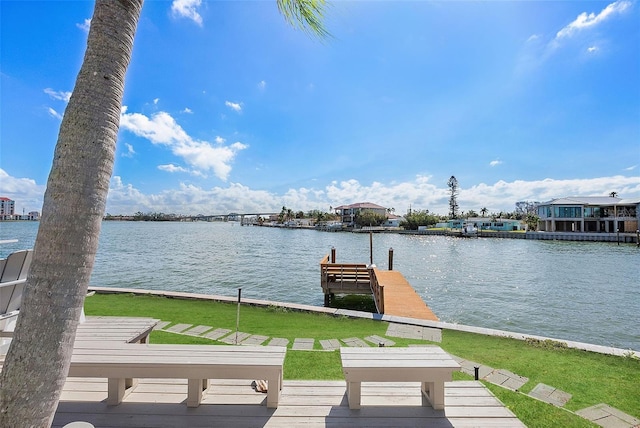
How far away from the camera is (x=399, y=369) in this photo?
2.65 meters

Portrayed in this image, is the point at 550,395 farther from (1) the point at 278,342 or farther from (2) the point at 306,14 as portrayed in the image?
(2) the point at 306,14

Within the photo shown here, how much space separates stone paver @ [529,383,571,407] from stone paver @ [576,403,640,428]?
223mm

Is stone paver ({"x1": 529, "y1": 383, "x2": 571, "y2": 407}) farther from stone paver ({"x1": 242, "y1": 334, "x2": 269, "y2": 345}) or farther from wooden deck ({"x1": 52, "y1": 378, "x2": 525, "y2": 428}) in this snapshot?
stone paver ({"x1": 242, "y1": 334, "x2": 269, "y2": 345})

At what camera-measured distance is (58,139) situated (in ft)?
5.46

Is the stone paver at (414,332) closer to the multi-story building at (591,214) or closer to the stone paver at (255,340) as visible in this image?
the stone paver at (255,340)

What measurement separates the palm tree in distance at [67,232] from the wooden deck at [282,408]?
127 centimetres

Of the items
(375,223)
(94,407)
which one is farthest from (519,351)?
(375,223)

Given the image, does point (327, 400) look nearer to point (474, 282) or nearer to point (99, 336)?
point (99, 336)

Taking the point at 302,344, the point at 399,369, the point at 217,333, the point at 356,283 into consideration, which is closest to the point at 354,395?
the point at 399,369

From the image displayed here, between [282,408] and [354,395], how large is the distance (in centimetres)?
65

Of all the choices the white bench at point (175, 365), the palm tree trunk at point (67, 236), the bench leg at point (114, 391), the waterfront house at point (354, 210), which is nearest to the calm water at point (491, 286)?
the white bench at point (175, 365)

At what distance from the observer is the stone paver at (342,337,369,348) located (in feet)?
18.0

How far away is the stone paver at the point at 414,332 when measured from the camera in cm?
604

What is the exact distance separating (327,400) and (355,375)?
1.75 feet
